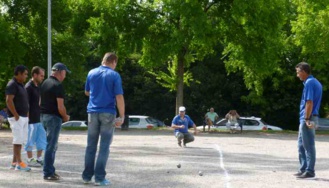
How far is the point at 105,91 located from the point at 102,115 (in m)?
0.37

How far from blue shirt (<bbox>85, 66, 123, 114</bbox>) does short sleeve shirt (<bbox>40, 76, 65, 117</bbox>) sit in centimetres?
87

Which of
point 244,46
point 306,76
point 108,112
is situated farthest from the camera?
point 244,46

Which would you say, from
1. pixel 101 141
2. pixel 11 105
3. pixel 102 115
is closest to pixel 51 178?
pixel 101 141

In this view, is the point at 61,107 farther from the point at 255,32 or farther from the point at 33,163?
the point at 255,32

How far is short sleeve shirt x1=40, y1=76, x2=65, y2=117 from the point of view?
33.6 ft

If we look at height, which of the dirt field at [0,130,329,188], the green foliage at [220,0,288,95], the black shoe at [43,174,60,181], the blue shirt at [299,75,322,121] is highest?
the green foliage at [220,0,288,95]

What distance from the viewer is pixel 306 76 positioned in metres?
11.1

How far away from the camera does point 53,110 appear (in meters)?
10.3

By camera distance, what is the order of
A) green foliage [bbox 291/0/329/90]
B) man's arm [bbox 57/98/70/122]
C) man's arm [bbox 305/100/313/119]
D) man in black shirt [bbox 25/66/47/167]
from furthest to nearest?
green foliage [bbox 291/0/329/90]
man in black shirt [bbox 25/66/47/167]
man's arm [bbox 305/100/313/119]
man's arm [bbox 57/98/70/122]

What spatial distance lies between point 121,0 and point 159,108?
23.1m

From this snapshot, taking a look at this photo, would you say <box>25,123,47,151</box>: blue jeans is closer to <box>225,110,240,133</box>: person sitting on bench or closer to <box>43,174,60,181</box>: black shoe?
<box>43,174,60,181</box>: black shoe

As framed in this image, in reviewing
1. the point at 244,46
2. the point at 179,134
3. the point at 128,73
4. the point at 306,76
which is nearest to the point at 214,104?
the point at 128,73

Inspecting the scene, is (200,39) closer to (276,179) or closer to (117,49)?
A: (117,49)

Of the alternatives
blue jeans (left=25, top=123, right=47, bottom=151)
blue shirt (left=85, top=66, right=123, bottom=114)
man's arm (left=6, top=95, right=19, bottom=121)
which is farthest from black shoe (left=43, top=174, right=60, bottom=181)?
blue jeans (left=25, top=123, right=47, bottom=151)
